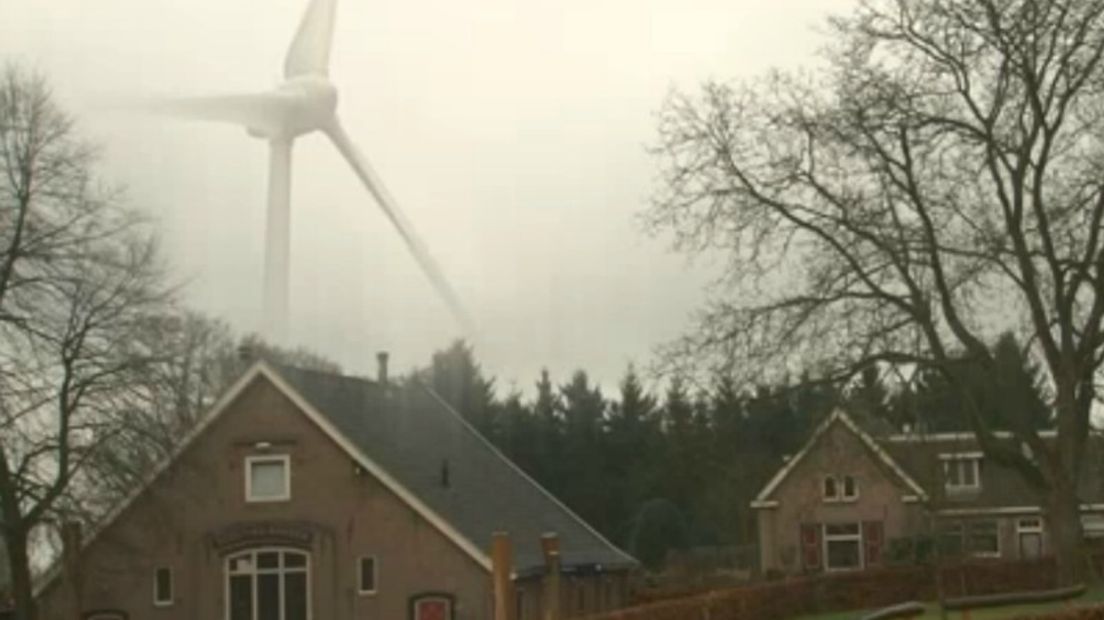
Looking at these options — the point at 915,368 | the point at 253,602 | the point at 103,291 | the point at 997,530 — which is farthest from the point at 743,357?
the point at 997,530

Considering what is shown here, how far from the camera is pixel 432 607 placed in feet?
156

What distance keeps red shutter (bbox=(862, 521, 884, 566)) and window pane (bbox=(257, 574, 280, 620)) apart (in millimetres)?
28637

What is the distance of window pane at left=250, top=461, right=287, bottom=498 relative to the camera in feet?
162

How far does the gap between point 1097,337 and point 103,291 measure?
60.7ft

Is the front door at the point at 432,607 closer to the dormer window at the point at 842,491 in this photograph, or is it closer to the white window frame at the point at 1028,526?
the dormer window at the point at 842,491

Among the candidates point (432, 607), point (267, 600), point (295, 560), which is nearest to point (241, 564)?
point (267, 600)

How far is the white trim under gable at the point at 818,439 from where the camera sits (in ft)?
123

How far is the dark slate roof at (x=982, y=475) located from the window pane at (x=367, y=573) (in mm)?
12567

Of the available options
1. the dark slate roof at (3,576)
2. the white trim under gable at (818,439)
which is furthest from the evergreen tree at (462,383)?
the dark slate roof at (3,576)

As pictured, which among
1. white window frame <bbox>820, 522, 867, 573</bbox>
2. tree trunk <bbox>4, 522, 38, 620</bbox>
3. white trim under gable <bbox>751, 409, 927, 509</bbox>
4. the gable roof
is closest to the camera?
white trim under gable <bbox>751, 409, 927, 509</bbox>

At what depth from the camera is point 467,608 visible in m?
46.8

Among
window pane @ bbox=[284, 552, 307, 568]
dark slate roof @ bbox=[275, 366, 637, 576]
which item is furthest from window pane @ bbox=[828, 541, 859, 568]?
window pane @ bbox=[284, 552, 307, 568]

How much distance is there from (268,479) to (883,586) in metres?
15.9

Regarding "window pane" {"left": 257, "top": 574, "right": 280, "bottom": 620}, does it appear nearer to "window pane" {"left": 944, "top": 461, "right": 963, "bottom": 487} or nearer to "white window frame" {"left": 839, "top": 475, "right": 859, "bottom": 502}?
"white window frame" {"left": 839, "top": 475, "right": 859, "bottom": 502}
